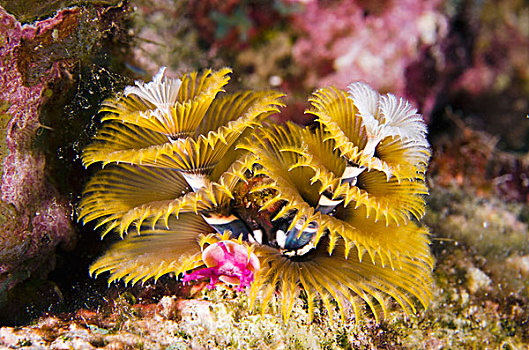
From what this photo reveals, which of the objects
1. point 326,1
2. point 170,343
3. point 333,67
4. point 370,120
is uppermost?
point 326,1

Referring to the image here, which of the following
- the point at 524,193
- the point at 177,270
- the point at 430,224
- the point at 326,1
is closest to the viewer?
the point at 177,270

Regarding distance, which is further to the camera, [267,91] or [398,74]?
[398,74]

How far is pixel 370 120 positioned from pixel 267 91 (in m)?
0.79

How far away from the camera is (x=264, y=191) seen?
2514mm

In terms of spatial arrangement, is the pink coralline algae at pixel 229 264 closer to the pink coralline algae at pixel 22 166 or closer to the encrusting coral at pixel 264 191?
the encrusting coral at pixel 264 191

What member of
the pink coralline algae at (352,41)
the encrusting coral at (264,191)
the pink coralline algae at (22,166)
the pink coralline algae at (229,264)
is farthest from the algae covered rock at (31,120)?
the pink coralline algae at (352,41)

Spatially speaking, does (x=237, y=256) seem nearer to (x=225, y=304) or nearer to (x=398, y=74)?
(x=225, y=304)

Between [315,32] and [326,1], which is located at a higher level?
[326,1]

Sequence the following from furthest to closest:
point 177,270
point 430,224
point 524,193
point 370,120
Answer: point 524,193 → point 430,224 → point 177,270 → point 370,120

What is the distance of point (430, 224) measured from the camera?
12.3ft

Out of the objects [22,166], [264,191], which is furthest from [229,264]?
[22,166]

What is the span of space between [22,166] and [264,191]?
1.54 m

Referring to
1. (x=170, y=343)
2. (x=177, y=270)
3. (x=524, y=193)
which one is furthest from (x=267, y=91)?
(x=524, y=193)

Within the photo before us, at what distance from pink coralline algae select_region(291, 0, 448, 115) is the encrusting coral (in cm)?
246
